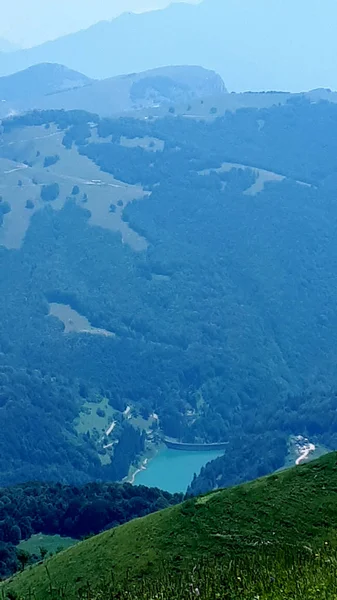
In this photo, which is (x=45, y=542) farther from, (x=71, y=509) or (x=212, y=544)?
(x=212, y=544)

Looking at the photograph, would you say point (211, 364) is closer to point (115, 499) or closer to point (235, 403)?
point (235, 403)

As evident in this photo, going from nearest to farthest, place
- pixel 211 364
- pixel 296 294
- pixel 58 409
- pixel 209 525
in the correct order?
pixel 209 525 < pixel 58 409 < pixel 211 364 < pixel 296 294

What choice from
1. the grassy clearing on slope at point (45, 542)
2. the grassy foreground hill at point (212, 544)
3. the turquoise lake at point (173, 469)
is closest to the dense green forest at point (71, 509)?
the grassy clearing on slope at point (45, 542)

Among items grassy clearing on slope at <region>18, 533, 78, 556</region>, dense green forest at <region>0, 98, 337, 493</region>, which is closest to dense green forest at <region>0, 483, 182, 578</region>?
grassy clearing on slope at <region>18, 533, 78, 556</region>

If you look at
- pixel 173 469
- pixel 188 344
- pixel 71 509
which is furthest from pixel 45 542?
pixel 188 344

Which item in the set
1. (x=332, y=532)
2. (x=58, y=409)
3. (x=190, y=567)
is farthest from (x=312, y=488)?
(x=58, y=409)
